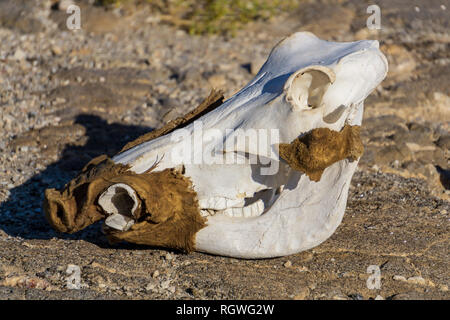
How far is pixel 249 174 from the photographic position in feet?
11.2

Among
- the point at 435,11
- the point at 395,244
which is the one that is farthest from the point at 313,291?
the point at 435,11

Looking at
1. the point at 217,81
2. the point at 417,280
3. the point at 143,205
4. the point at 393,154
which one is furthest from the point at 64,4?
the point at 417,280

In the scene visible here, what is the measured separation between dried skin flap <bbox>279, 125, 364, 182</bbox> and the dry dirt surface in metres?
0.54

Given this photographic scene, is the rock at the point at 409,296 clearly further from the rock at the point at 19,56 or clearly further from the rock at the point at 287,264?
the rock at the point at 19,56

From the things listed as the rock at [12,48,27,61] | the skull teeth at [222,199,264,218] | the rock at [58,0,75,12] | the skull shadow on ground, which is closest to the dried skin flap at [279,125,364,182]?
the skull teeth at [222,199,264,218]

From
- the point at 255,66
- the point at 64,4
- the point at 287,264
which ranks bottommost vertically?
the point at 287,264

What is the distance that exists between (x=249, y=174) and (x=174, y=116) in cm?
118

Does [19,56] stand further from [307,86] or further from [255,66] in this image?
[307,86]

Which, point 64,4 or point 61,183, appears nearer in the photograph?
point 61,183

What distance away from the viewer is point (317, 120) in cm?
329

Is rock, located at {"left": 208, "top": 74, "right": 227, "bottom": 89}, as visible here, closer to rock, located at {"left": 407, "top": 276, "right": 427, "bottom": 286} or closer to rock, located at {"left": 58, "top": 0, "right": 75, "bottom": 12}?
rock, located at {"left": 58, "top": 0, "right": 75, "bottom": 12}

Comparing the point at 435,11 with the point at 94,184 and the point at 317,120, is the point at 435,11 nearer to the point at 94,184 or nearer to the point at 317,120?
the point at 317,120

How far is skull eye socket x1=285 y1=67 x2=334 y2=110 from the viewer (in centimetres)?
325
